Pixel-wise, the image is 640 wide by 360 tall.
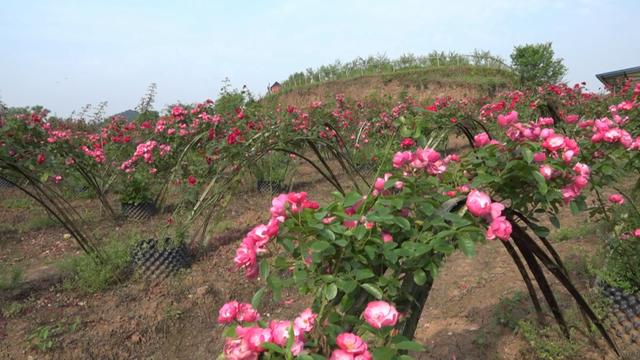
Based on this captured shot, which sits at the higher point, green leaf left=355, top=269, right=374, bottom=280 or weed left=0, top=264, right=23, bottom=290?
green leaf left=355, top=269, right=374, bottom=280

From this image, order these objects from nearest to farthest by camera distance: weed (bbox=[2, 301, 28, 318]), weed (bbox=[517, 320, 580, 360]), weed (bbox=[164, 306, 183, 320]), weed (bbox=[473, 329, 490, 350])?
weed (bbox=[517, 320, 580, 360])
weed (bbox=[473, 329, 490, 350])
weed (bbox=[164, 306, 183, 320])
weed (bbox=[2, 301, 28, 318])

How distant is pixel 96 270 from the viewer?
3.54m

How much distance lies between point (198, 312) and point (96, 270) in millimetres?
1072

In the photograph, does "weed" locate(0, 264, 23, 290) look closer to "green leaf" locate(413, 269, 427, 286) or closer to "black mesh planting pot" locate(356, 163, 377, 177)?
"green leaf" locate(413, 269, 427, 286)

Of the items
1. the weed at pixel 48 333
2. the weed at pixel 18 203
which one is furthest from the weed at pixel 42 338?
the weed at pixel 18 203

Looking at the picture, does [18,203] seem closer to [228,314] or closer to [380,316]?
[228,314]

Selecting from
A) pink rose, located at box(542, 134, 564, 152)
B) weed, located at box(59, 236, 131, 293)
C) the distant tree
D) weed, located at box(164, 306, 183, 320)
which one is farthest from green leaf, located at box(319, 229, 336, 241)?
the distant tree

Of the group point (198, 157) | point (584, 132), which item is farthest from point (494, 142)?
point (198, 157)

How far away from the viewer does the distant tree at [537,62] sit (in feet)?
68.1

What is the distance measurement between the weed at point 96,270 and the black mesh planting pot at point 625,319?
3.46 m

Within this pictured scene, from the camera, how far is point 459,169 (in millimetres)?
1340

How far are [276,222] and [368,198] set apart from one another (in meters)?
0.27

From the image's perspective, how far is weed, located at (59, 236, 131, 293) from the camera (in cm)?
346

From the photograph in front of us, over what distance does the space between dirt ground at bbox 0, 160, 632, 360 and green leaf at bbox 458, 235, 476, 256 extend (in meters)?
1.43
